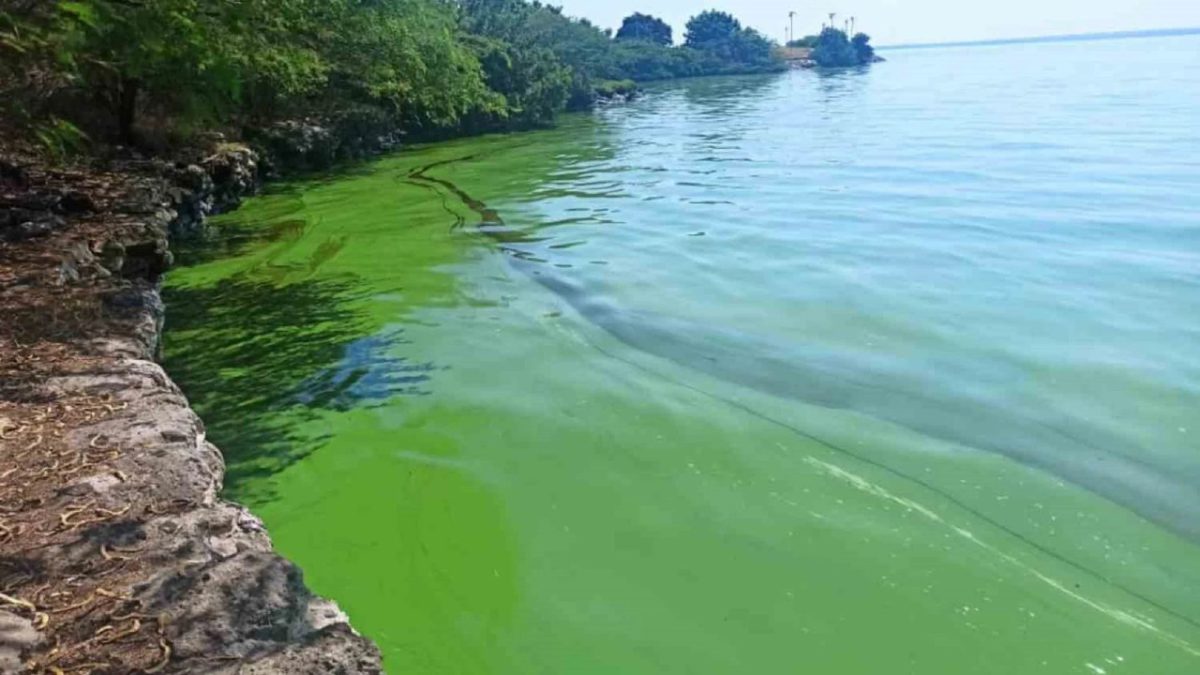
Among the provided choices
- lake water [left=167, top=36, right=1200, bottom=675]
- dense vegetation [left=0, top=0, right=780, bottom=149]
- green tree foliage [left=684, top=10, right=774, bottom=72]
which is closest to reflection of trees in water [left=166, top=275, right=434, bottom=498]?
lake water [left=167, top=36, right=1200, bottom=675]

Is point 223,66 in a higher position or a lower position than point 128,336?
higher

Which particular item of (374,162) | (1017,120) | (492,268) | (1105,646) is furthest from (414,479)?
(1017,120)

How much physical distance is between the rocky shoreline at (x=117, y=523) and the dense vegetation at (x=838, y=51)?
5051 inches

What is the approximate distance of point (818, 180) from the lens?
20562 mm

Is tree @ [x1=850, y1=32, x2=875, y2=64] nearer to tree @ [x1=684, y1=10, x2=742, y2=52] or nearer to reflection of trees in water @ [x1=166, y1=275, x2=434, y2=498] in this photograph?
tree @ [x1=684, y1=10, x2=742, y2=52]

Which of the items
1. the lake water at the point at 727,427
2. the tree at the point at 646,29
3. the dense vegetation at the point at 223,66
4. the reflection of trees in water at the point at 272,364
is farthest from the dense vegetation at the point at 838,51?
the reflection of trees in water at the point at 272,364

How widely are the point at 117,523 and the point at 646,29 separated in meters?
132

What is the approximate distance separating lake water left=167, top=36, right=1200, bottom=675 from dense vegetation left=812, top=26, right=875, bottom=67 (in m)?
117

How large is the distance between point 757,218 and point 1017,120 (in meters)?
20.1

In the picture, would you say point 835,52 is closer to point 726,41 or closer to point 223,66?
point 726,41

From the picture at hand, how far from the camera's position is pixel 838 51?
126 meters

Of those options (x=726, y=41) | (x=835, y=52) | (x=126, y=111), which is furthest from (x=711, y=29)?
(x=126, y=111)

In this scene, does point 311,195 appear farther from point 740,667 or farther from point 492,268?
point 740,667

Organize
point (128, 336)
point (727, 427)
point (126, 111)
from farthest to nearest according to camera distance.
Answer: point (126, 111), point (727, 427), point (128, 336)
